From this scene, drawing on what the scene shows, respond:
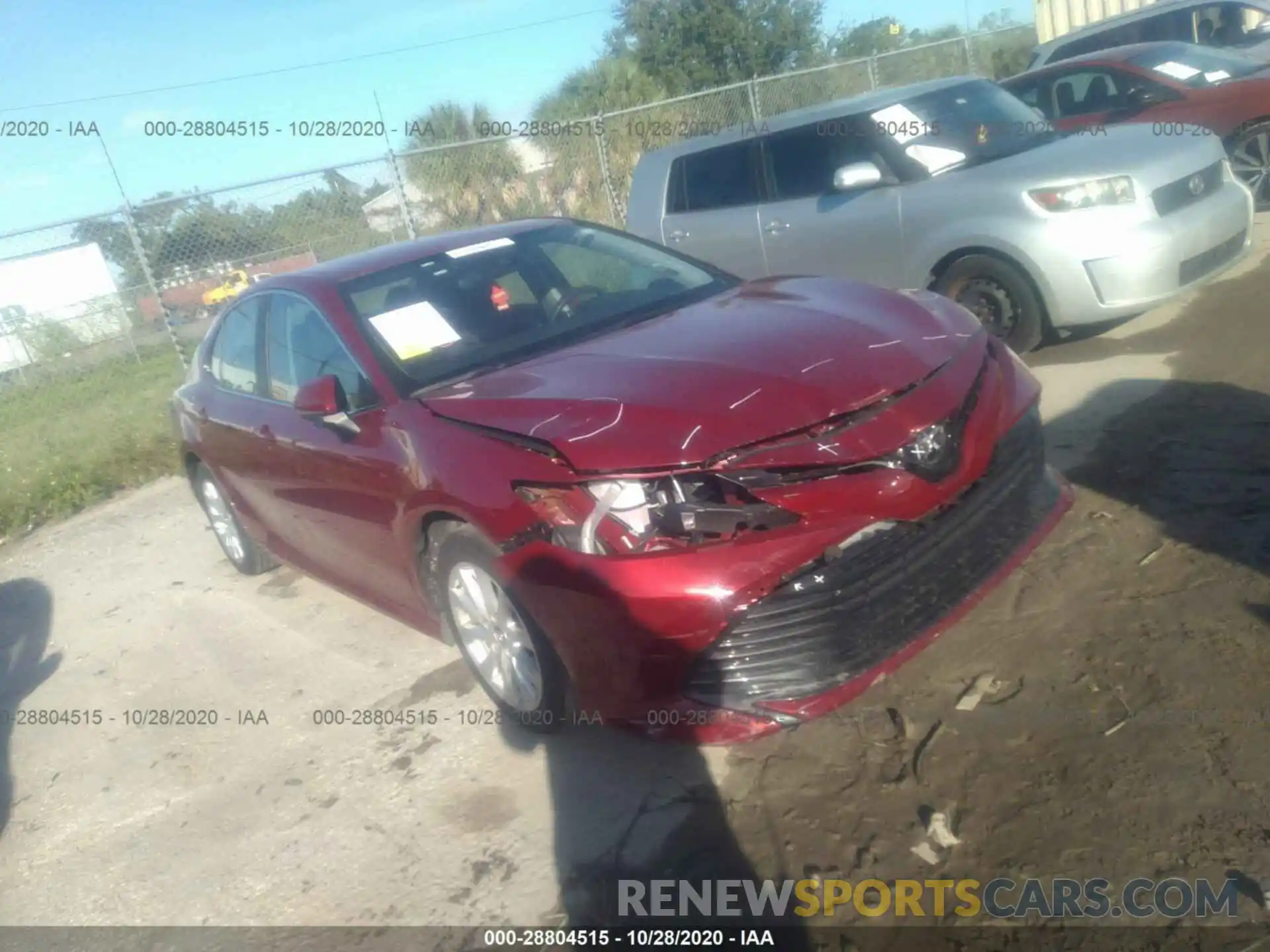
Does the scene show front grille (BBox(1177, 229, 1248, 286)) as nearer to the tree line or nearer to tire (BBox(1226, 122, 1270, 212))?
tire (BBox(1226, 122, 1270, 212))

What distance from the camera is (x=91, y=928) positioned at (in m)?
3.31

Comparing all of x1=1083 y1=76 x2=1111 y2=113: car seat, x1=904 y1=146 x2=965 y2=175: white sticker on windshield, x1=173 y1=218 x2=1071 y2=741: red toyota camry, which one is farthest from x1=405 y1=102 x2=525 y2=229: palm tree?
x1=173 y1=218 x2=1071 y2=741: red toyota camry

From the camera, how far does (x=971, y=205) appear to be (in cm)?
638

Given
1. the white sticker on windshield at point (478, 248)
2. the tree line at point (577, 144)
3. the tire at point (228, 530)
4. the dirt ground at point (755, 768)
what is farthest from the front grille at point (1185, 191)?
the tree line at point (577, 144)

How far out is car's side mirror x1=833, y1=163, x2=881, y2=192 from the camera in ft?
22.0

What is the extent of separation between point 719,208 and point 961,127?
5.77 feet

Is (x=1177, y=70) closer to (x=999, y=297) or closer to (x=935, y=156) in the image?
(x=935, y=156)

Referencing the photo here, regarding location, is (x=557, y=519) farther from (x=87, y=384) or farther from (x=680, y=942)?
(x=87, y=384)

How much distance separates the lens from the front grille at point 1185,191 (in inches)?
241

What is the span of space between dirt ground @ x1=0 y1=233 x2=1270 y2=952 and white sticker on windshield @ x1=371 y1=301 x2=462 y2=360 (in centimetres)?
131

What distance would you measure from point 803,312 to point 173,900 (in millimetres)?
2775

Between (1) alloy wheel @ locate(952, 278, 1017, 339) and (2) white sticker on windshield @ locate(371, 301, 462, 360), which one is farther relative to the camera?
(1) alloy wheel @ locate(952, 278, 1017, 339)

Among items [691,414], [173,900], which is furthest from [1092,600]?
[173,900]

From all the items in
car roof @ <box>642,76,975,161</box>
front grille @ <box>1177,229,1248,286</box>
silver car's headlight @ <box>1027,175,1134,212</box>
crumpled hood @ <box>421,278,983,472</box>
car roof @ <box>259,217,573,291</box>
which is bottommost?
front grille @ <box>1177,229,1248,286</box>
